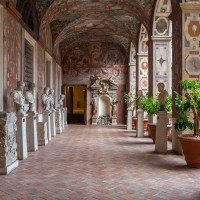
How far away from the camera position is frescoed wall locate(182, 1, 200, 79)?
816 centimetres

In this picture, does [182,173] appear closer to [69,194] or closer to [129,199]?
[129,199]

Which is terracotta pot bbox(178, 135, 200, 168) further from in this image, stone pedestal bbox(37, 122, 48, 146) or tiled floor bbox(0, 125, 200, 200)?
stone pedestal bbox(37, 122, 48, 146)

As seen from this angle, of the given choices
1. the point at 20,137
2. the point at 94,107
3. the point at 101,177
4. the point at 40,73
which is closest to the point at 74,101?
the point at 94,107

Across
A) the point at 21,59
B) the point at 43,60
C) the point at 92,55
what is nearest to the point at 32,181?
the point at 21,59

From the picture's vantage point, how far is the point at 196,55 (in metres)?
8.16

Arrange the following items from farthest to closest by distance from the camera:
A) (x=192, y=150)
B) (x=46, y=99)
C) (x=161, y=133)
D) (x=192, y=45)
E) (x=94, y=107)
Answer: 1. (x=94, y=107)
2. (x=46, y=99)
3. (x=161, y=133)
4. (x=192, y=45)
5. (x=192, y=150)

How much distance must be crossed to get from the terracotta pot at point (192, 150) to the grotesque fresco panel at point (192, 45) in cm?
237

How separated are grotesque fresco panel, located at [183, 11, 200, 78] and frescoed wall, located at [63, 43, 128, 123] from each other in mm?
12935

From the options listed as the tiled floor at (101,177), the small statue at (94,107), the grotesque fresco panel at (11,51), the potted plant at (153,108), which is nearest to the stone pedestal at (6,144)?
the tiled floor at (101,177)

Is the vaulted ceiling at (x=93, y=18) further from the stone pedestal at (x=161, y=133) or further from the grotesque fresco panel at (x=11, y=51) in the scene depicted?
the stone pedestal at (x=161, y=133)

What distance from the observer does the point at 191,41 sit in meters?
8.20

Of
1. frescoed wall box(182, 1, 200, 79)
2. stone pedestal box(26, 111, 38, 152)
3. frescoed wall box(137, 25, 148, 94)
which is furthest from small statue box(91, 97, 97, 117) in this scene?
frescoed wall box(182, 1, 200, 79)

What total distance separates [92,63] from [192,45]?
44.4 ft

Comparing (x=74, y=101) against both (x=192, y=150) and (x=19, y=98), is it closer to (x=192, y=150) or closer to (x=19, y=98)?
(x=19, y=98)
